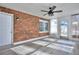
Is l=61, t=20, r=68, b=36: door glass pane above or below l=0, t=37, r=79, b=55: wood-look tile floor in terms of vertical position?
above

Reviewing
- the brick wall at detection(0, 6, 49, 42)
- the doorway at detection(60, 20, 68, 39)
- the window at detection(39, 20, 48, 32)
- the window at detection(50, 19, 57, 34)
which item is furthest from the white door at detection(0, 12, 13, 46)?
the doorway at detection(60, 20, 68, 39)

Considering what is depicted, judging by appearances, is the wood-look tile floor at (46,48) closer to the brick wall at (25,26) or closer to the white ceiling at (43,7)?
the brick wall at (25,26)

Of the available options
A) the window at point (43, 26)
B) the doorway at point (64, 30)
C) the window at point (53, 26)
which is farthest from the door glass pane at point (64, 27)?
the window at point (43, 26)

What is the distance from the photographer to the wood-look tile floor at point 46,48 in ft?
10.8

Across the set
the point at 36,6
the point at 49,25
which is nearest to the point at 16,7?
the point at 36,6

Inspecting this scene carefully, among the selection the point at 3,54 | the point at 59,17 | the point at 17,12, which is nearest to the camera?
the point at 3,54

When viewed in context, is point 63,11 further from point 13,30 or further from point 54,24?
point 13,30

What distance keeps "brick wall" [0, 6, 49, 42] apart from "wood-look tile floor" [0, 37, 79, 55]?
282 millimetres

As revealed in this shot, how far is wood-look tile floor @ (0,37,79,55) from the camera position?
10.8 ft

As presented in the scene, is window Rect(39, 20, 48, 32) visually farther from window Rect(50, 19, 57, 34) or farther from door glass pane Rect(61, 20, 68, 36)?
door glass pane Rect(61, 20, 68, 36)

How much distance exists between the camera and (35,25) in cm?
384

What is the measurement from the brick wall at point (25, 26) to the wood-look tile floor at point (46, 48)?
28 centimetres

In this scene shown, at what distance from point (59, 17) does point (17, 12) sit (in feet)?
4.70

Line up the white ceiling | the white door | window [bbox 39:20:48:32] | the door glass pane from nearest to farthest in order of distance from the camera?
the white ceiling → the white door → the door glass pane → window [bbox 39:20:48:32]
